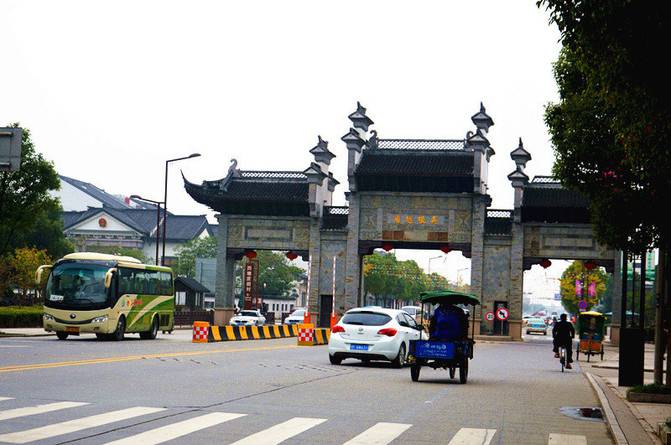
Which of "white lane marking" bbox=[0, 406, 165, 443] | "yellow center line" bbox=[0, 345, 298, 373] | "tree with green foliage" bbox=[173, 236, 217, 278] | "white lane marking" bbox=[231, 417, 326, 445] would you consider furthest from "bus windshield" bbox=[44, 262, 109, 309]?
"tree with green foliage" bbox=[173, 236, 217, 278]

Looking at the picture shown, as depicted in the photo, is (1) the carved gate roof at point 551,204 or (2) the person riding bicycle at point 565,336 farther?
(1) the carved gate roof at point 551,204

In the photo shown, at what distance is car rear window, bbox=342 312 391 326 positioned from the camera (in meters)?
26.7

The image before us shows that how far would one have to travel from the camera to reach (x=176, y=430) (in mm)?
11617

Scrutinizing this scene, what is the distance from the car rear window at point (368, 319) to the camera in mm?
26672

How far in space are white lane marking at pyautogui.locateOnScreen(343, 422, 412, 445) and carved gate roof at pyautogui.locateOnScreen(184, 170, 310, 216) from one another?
52119 millimetres

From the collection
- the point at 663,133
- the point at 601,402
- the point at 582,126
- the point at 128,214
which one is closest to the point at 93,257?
the point at 582,126

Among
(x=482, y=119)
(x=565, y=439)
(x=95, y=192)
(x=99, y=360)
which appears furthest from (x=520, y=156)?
(x=95, y=192)

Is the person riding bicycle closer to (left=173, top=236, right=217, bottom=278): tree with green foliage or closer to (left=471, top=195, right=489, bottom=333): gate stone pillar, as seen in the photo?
(left=471, top=195, right=489, bottom=333): gate stone pillar

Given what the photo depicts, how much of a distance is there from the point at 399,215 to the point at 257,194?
9.21 meters

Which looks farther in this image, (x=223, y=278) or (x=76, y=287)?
(x=223, y=278)

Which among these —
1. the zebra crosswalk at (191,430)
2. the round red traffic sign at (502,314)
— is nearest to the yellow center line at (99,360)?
the zebra crosswalk at (191,430)

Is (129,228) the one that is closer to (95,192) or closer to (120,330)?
(95,192)

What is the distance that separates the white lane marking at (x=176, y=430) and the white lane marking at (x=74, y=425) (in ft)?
2.37

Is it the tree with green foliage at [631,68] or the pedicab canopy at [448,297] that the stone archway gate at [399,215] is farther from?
the tree with green foliage at [631,68]
